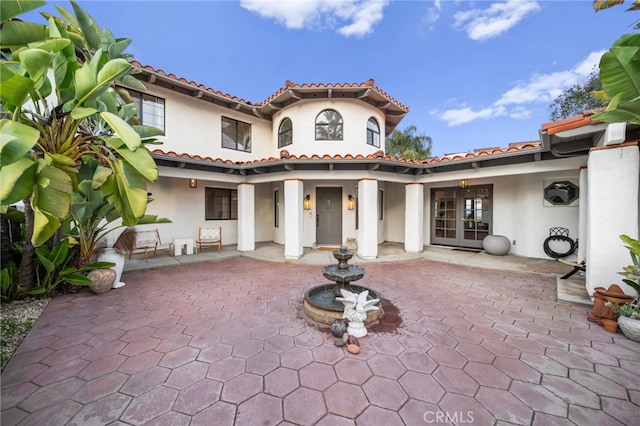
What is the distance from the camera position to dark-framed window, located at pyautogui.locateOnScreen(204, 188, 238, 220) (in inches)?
417

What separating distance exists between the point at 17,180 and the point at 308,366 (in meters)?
3.75

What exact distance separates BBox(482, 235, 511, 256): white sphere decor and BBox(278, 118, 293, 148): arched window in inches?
349

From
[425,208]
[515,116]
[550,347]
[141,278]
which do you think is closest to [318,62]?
[425,208]

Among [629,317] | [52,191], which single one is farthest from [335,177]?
[629,317]

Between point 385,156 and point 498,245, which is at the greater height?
point 385,156

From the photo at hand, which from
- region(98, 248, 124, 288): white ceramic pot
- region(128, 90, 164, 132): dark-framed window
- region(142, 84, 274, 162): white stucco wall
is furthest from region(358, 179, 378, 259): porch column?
region(128, 90, 164, 132): dark-framed window

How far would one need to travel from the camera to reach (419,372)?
8.71 ft

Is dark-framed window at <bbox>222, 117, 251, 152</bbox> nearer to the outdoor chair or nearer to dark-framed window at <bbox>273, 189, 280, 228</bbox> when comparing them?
dark-framed window at <bbox>273, 189, 280, 228</bbox>

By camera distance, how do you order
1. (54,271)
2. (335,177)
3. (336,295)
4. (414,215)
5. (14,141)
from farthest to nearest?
1. (414,215)
2. (335,177)
3. (54,271)
4. (336,295)
5. (14,141)

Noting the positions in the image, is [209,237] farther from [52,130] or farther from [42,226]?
[42,226]

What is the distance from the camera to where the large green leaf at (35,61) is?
2.41 meters

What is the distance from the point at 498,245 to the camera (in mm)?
8695

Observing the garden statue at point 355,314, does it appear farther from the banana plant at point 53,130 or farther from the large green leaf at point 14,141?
the large green leaf at point 14,141

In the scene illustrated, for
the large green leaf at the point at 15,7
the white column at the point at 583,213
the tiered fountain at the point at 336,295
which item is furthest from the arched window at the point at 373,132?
the large green leaf at the point at 15,7
